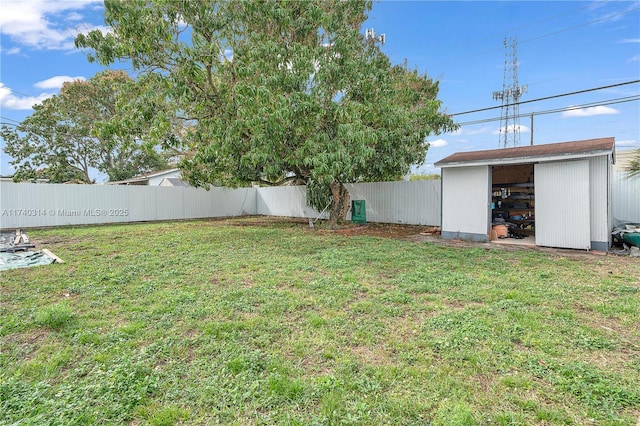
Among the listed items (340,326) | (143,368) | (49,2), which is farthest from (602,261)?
(49,2)

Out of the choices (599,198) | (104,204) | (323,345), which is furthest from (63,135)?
(599,198)

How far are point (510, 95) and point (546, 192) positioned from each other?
1009 centimetres

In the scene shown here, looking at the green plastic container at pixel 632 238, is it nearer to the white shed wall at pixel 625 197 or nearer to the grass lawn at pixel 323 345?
the grass lawn at pixel 323 345

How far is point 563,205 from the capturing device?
20.4 feet

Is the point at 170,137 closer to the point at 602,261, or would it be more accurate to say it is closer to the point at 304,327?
the point at 304,327

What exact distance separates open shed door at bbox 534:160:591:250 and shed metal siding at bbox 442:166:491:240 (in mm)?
997

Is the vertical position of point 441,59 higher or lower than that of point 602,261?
higher

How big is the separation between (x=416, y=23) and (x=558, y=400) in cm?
1169

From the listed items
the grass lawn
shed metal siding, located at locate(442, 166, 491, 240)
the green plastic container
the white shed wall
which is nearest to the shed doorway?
shed metal siding, located at locate(442, 166, 491, 240)

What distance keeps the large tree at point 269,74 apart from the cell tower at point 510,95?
22.3 feet

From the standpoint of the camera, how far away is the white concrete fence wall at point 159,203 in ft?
33.0

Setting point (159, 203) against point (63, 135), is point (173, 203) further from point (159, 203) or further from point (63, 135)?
point (63, 135)

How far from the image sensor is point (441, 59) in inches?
461

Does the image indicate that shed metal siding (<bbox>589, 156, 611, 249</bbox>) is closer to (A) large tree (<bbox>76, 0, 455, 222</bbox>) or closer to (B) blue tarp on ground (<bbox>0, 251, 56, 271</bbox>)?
(A) large tree (<bbox>76, 0, 455, 222</bbox>)
